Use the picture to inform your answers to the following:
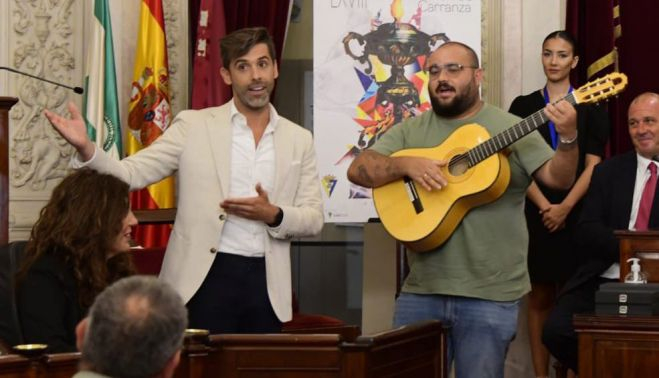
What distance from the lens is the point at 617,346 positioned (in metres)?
4.39

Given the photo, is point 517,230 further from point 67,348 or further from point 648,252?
point 67,348

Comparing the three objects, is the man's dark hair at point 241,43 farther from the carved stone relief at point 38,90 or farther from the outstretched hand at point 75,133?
the carved stone relief at point 38,90

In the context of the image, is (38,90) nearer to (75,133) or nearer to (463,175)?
(75,133)

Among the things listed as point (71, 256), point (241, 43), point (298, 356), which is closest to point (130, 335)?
point (298, 356)

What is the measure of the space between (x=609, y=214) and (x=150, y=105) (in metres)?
2.44

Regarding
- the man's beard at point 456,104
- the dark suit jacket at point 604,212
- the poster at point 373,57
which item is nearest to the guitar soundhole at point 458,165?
the man's beard at point 456,104

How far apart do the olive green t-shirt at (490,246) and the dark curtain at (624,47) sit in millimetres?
2358

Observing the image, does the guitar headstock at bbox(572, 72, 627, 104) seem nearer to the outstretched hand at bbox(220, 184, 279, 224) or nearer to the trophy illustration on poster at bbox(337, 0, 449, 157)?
the outstretched hand at bbox(220, 184, 279, 224)

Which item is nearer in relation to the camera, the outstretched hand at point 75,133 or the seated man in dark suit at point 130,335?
the seated man in dark suit at point 130,335

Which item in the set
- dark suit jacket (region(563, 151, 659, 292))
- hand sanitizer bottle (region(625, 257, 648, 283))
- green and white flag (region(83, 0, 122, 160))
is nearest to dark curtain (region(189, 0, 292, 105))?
green and white flag (region(83, 0, 122, 160))

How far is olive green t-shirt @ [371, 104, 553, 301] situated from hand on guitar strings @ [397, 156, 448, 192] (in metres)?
0.11

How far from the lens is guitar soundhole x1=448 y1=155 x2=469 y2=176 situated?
4328 mm

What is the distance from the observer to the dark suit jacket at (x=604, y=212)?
5.30 metres

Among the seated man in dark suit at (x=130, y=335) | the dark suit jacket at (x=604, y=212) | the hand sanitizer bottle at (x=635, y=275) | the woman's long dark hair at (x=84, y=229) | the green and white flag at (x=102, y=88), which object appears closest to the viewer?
the seated man in dark suit at (x=130, y=335)
